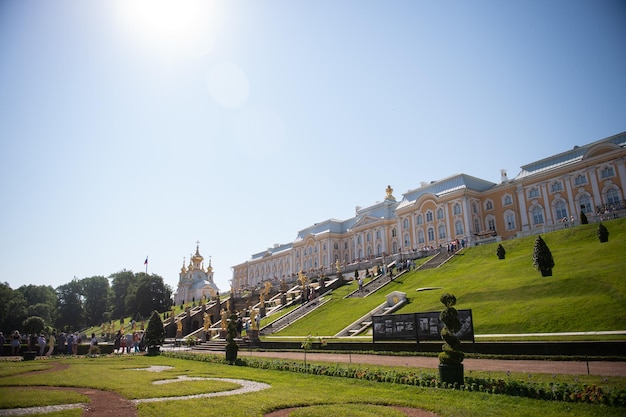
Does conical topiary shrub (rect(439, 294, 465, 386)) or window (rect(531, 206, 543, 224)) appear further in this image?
window (rect(531, 206, 543, 224))

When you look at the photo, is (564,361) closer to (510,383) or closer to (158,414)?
(510,383)

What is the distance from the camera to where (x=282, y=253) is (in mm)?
89875

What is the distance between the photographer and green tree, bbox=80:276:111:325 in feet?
319

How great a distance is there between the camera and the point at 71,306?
9231cm

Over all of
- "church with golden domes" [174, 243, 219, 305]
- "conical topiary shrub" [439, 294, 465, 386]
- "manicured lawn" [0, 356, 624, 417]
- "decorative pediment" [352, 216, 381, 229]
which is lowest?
"manicured lawn" [0, 356, 624, 417]

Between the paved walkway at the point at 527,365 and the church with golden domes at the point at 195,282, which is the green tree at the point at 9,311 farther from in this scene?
the paved walkway at the point at 527,365

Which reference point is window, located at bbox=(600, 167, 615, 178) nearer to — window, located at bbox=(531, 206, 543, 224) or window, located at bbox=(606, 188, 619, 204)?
window, located at bbox=(606, 188, 619, 204)

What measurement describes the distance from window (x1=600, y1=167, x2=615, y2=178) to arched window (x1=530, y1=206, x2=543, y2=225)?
7.55m

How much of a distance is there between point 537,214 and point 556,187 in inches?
153

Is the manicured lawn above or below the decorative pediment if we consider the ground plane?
below

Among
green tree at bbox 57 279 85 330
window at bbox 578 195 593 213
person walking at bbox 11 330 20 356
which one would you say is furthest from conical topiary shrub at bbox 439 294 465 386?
green tree at bbox 57 279 85 330

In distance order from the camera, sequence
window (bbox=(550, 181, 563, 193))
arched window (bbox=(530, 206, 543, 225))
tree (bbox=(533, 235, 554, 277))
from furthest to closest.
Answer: arched window (bbox=(530, 206, 543, 225)), window (bbox=(550, 181, 563, 193)), tree (bbox=(533, 235, 554, 277))

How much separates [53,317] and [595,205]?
96.6m

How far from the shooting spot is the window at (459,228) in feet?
174
